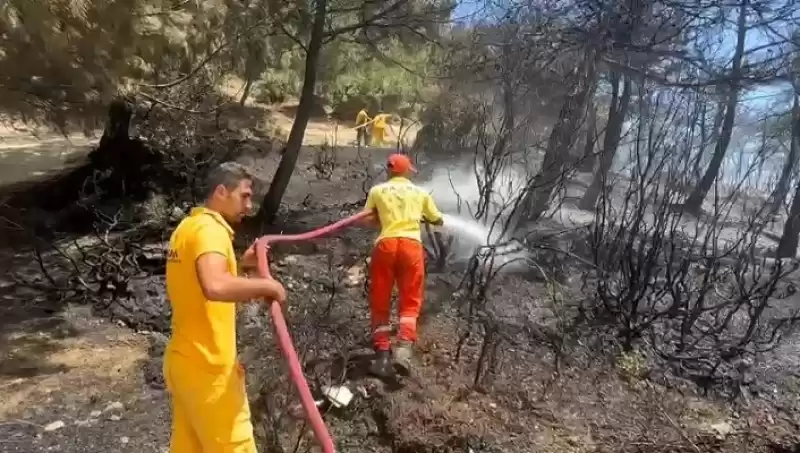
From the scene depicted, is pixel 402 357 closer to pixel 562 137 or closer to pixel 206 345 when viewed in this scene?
pixel 206 345

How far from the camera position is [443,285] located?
6.64m

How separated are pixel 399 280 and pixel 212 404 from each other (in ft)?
7.48

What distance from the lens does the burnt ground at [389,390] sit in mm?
4367

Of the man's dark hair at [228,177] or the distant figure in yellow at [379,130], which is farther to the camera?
the distant figure in yellow at [379,130]

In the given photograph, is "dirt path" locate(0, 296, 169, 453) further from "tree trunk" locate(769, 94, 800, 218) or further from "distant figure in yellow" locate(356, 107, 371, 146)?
"distant figure in yellow" locate(356, 107, 371, 146)

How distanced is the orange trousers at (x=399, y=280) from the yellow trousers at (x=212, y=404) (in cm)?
205

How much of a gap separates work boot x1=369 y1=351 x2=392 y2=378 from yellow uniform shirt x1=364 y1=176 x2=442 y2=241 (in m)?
0.78

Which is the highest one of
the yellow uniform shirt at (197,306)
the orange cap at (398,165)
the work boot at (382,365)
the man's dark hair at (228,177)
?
the man's dark hair at (228,177)

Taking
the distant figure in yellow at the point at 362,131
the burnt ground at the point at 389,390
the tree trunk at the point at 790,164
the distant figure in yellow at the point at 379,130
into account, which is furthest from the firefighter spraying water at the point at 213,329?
the distant figure in yellow at the point at 379,130

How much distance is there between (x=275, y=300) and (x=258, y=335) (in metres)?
3.19

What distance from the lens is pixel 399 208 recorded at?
4836 millimetres

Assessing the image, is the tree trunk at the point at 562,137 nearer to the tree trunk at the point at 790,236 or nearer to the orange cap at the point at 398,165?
the orange cap at the point at 398,165

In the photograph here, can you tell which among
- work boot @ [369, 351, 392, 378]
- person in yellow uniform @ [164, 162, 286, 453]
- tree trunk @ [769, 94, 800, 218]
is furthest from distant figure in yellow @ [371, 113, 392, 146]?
person in yellow uniform @ [164, 162, 286, 453]

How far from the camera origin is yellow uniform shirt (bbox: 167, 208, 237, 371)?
2.68 m
